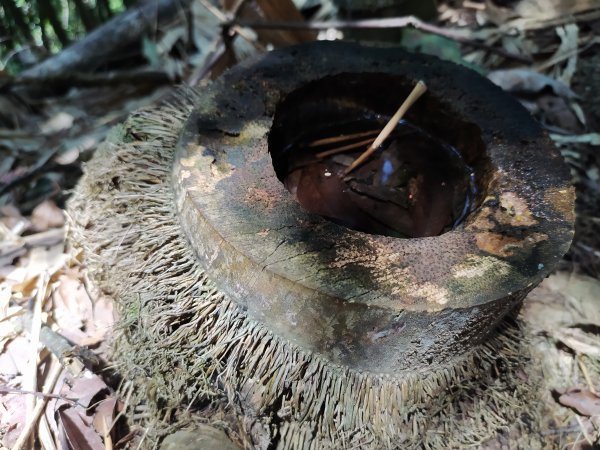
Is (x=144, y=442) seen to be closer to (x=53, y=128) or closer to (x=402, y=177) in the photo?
(x=402, y=177)

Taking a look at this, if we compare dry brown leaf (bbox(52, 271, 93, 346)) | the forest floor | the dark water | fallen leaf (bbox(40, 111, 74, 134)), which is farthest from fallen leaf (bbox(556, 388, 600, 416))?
fallen leaf (bbox(40, 111, 74, 134))

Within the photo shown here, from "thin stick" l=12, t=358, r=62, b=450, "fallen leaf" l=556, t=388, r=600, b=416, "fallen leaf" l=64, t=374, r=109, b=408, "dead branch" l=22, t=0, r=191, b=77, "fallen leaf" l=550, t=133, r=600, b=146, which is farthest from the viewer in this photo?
"dead branch" l=22, t=0, r=191, b=77

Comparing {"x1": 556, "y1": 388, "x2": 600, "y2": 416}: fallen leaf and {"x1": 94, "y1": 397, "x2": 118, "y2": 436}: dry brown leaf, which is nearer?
{"x1": 94, "y1": 397, "x2": 118, "y2": 436}: dry brown leaf

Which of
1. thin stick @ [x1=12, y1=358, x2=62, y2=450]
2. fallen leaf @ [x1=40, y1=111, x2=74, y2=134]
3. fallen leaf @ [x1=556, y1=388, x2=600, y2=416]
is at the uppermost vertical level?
fallen leaf @ [x1=40, y1=111, x2=74, y2=134]

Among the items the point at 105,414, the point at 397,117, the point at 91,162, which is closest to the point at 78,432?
the point at 105,414

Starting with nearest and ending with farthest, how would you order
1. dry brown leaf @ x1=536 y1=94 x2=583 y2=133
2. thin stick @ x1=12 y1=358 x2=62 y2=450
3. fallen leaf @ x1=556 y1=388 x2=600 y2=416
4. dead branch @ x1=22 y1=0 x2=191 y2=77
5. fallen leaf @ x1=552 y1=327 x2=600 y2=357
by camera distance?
thin stick @ x1=12 y1=358 x2=62 y2=450
fallen leaf @ x1=556 y1=388 x2=600 y2=416
fallen leaf @ x1=552 y1=327 x2=600 y2=357
dry brown leaf @ x1=536 y1=94 x2=583 y2=133
dead branch @ x1=22 y1=0 x2=191 y2=77

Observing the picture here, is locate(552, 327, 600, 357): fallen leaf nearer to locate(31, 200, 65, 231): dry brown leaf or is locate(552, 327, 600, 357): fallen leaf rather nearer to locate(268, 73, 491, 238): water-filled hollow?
locate(268, 73, 491, 238): water-filled hollow

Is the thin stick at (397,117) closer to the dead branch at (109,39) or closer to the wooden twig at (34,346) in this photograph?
the wooden twig at (34,346)

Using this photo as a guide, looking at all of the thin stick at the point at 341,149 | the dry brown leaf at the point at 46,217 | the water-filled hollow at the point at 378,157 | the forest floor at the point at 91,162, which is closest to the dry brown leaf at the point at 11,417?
the forest floor at the point at 91,162

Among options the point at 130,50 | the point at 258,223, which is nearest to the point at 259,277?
the point at 258,223
